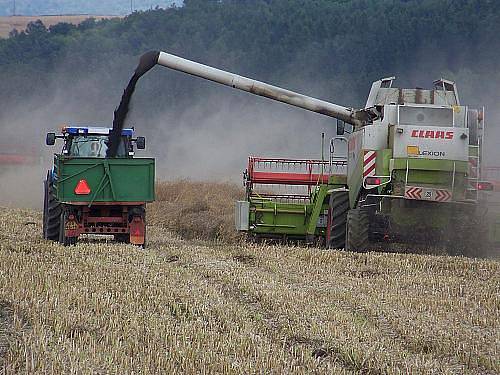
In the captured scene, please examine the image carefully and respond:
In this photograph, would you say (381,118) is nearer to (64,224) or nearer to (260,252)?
(260,252)

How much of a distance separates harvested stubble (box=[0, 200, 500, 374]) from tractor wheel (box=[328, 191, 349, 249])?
1542mm

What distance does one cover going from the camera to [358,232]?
1323 centimetres

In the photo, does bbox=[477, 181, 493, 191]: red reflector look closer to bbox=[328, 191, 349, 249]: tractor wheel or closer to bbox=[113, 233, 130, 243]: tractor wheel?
bbox=[328, 191, 349, 249]: tractor wheel

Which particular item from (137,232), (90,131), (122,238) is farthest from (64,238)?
(90,131)

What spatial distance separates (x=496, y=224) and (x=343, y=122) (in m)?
Answer: 3.20

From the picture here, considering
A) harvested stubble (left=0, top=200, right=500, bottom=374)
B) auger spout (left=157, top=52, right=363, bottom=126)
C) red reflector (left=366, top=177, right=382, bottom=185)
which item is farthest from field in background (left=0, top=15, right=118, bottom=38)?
harvested stubble (left=0, top=200, right=500, bottom=374)

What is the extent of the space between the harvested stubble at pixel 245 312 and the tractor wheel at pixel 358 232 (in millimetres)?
793

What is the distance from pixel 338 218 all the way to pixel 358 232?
0.98m

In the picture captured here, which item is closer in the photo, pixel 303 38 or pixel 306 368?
pixel 306 368

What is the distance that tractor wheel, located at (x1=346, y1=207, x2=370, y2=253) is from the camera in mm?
13227

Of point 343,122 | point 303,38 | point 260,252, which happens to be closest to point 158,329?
point 260,252

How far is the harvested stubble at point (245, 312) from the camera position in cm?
606

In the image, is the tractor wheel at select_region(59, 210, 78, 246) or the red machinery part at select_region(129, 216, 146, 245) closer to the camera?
the tractor wheel at select_region(59, 210, 78, 246)

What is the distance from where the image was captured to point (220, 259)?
39.0ft
